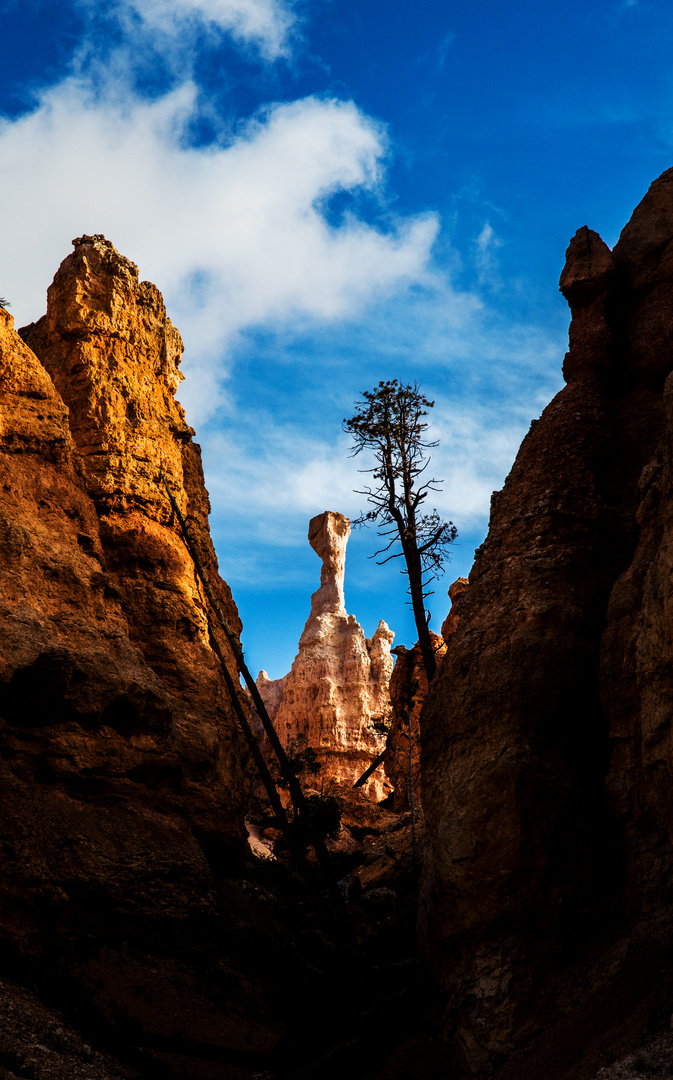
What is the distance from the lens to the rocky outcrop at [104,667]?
52.0 ft

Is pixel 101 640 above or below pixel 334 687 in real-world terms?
below

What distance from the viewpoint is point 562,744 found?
15.5m

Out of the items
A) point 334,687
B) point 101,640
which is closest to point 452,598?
point 334,687

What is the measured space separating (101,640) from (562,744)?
10557 mm

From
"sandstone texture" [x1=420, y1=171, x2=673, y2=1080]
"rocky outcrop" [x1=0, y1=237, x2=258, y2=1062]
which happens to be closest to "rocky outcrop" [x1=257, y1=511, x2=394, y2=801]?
"rocky outcrop" [x1=0, y1=237, x2=258, y2=1062]

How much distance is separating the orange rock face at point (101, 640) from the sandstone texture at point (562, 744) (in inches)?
253

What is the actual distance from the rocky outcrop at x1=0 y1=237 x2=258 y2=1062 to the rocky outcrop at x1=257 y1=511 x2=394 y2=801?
26.1 m

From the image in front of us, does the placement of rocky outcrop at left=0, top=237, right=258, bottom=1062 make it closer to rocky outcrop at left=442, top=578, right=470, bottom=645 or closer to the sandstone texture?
the sandstone texture

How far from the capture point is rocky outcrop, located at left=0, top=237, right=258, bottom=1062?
15.8m

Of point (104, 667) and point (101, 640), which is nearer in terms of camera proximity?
point (104, 667)

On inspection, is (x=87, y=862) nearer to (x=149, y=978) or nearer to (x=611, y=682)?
(x=149, y=978)

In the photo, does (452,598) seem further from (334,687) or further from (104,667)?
(104,667)

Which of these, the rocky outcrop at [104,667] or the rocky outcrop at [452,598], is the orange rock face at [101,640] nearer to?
A: the rocky outcrop at [104,667]

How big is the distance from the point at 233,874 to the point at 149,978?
7068mm
